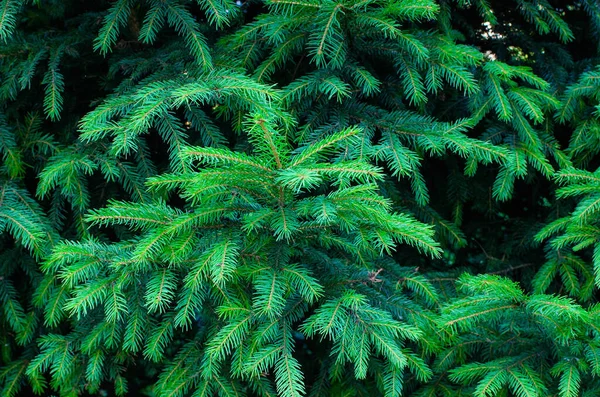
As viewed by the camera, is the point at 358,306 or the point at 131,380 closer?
the point at 358,306

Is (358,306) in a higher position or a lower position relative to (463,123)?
lower

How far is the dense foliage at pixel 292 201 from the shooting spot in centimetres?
184

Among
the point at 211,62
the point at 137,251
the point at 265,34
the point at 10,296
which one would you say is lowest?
the point at 10,296

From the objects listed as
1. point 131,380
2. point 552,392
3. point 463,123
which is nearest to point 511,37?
point 463,123

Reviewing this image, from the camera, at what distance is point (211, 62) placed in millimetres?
2207

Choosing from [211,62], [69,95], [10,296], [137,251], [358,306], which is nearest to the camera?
[137,251]

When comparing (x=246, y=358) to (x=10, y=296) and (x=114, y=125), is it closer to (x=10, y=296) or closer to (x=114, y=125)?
(x=114, y=125)

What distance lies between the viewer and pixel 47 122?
8.97 feet

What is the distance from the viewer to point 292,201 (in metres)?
1.82

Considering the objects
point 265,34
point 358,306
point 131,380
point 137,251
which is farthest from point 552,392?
point 131,380

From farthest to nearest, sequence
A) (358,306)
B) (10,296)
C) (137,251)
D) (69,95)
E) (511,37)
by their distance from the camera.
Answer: (511,37) < (69,95) < (10,296) < (358,306) < (137,251)

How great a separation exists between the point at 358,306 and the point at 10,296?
1.60 meters

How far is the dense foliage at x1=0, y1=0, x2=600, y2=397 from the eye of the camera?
184cm

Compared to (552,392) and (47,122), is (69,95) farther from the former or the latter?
(552,392)
